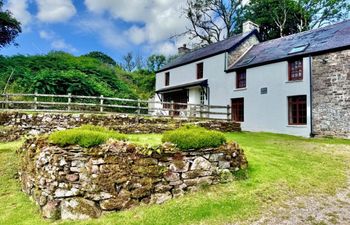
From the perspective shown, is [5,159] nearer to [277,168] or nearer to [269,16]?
[277,168]

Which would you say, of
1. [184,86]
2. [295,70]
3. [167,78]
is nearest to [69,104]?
[184,86]

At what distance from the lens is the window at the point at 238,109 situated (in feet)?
69.0

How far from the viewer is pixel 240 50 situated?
76.6 ft

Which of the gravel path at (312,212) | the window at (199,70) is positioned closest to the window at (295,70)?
the window at (199,70)

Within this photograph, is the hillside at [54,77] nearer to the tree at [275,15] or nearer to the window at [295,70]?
the window at [295,70]

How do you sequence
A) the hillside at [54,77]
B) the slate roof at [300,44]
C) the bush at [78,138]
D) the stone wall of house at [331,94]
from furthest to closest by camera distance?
the hillside at [54,77] < the slate roof at [300,44] < the stone wall of house at [331,94] < the bush at [78,138]

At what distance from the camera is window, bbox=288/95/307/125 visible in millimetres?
17297

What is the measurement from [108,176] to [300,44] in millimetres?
17051

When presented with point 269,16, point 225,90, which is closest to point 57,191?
point 225,90

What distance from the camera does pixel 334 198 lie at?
6.36 metres

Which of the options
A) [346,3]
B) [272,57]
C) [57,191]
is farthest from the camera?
[346,3]

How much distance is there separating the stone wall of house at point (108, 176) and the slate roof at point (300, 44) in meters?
13.4

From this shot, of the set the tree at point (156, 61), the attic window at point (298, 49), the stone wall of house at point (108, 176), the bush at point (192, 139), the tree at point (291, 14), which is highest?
the tree at point (291, 14)

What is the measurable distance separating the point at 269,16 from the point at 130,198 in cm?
3502
